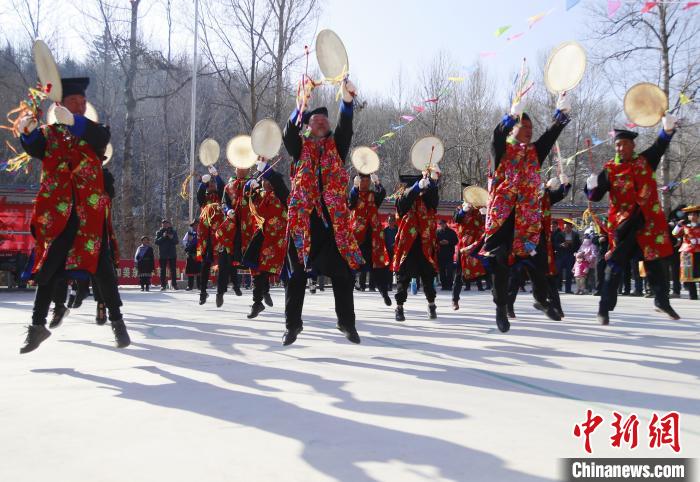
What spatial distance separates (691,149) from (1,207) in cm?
1901

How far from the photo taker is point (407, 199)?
6988 millimetres

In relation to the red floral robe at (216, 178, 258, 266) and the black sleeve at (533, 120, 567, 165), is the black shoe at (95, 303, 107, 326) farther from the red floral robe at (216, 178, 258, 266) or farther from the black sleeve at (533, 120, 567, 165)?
the black sleeve at (533, 120, 567, 165)

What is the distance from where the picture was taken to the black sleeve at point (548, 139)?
16.8 ft

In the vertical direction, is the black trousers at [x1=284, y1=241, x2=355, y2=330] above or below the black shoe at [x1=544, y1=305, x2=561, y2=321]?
above

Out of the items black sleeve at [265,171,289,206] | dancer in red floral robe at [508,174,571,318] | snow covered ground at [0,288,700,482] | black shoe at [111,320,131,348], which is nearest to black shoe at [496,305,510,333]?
snow covered ground at [0,288,700,482]

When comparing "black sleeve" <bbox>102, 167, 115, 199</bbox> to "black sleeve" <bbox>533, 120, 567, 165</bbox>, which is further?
"black sleeve" <bbox>533, 120, 567, 165</bbox>

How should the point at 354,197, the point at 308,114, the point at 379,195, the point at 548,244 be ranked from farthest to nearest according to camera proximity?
the point at 354,197 < the point at 379,195 < the point at 548,244 < the point at 308,114

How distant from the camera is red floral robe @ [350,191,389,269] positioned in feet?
28.1

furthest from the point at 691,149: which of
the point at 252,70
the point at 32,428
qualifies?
the point at 32,428

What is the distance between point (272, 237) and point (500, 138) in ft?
9.00

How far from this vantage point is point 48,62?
Answer: 4285mm

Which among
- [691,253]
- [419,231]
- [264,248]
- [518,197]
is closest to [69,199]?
→ [264,248]

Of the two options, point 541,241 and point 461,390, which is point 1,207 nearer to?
point 541,241

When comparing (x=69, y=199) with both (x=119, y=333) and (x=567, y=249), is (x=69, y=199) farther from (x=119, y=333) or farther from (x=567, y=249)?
(x=567, y=249)
